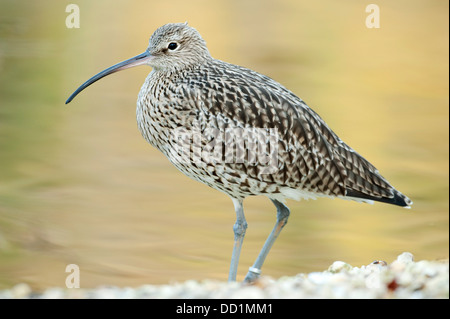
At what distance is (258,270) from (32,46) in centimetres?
1088

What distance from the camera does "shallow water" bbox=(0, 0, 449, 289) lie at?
893 centimetres

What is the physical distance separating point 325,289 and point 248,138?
5.76ft

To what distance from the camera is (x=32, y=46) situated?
647 inches

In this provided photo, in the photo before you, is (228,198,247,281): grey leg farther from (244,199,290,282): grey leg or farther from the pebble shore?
the pebble shore

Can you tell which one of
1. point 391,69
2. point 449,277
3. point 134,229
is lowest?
point 449,277

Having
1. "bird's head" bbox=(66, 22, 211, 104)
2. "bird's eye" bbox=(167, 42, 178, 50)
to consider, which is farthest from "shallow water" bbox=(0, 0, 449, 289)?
"bird's eye" bbox=(167, 42, 178, 50)

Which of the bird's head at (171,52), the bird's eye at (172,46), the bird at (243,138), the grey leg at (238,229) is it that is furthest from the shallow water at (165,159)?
the bird's eye at (172,46)

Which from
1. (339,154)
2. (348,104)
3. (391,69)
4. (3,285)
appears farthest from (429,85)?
(3,285)

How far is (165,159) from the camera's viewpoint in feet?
40.1

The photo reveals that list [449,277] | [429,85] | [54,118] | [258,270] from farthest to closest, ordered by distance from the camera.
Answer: [429,85] → [54,118] → [258,270] → [449,277]

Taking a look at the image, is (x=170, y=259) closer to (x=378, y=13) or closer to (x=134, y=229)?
(x=134, y=229)

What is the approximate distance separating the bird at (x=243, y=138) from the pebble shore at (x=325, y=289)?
40.3 inches

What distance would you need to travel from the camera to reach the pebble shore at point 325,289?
530cm

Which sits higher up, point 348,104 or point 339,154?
point 348,104
